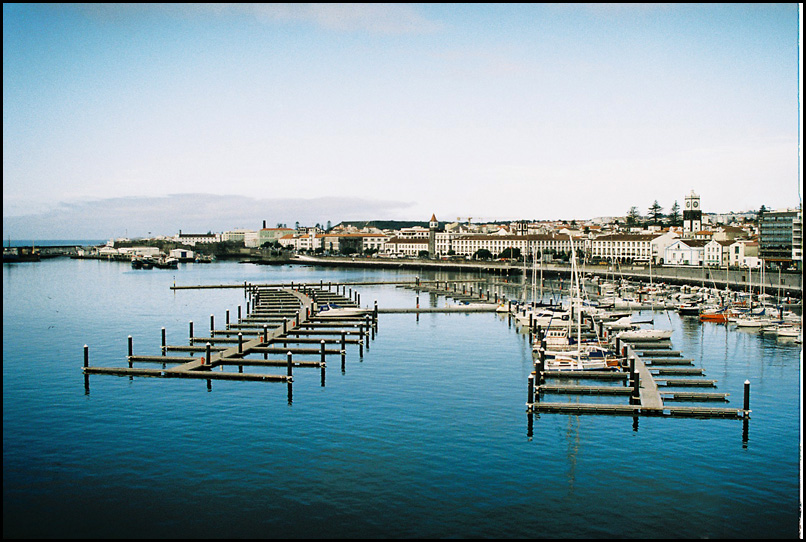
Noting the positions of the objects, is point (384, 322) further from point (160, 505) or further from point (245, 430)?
point (160, 505)

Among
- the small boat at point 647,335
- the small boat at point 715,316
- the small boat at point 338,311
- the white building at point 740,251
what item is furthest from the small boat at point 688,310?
the white building at point 740,251

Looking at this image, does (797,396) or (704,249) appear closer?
(797,396)

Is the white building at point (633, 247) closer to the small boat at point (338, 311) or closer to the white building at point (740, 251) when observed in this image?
the white building at point (740, 251)

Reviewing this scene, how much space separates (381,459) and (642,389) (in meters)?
12.5

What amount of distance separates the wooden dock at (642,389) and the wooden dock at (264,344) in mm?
10559

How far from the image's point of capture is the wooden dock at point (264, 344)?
32500 mm

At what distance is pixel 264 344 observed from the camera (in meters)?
39.3

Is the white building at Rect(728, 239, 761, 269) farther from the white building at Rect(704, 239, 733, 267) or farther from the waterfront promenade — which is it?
the waterfront promenade

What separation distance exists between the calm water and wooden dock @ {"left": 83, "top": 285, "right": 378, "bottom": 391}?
0.76 metres

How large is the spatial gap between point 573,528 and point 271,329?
112 feet

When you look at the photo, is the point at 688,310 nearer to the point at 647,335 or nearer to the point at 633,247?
the point at 647,335

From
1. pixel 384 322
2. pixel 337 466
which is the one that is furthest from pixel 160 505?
pixel 384 322

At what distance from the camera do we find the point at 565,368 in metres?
32.5

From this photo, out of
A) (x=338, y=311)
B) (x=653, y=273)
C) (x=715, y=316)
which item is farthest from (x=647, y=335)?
(x=653, y=273)
